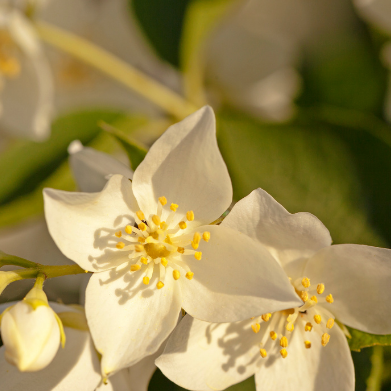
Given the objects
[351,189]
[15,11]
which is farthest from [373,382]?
[15,11]

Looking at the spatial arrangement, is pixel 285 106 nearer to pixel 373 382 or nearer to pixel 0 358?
pixel 373 382

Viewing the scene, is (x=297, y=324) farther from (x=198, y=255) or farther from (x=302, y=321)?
(x=198, y=255)

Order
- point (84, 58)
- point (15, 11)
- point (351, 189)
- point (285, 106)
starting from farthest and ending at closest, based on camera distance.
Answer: point (285, 106) → point (84, 58) → point (15, 11) → point (351, 189)

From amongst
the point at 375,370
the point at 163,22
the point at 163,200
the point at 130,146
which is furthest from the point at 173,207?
the point at 163,22

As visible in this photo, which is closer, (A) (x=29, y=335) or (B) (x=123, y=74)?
(A) (x=29, y=335)

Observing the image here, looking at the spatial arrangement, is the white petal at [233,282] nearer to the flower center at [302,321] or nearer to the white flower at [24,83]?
the flower center at [302,321]

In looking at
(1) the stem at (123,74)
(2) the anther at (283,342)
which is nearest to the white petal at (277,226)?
(2) the anther at (283,342)

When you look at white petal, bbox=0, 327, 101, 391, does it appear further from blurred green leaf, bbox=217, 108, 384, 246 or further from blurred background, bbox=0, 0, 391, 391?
blurred green leaf, bbox=217, 108, 384, 246
